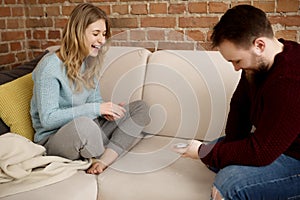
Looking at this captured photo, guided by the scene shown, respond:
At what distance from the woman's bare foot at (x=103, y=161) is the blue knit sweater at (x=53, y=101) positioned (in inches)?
6.8

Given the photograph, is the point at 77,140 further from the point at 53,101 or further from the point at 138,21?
the point at 138,21

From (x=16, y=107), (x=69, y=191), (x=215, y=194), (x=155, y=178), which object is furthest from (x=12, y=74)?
(x=215, y=194)

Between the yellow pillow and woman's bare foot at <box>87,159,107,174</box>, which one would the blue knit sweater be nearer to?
the yellow pillow

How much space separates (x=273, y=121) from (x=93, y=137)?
682mm

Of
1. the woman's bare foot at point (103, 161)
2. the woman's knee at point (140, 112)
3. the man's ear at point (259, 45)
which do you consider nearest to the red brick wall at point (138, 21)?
the woman's knee at point (140, 112)

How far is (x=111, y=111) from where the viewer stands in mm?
1580

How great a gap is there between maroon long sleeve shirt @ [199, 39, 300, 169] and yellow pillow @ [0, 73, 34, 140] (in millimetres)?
791

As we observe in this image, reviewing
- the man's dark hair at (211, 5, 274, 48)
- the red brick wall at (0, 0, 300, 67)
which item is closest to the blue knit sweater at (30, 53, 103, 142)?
the red brick wall at (0, 0, 300, 67)

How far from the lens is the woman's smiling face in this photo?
1.57m

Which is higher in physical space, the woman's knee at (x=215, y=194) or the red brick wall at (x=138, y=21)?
the red brick wall at (x=138, y=21)

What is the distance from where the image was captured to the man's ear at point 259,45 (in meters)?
1.08

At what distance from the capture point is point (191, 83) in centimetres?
164

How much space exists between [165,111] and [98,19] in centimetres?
50

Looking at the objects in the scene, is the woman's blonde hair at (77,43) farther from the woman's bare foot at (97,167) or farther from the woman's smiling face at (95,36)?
the woman's bare foot at (97,167)
